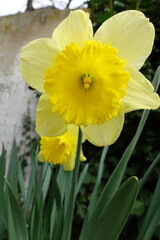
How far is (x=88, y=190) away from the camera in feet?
4.96

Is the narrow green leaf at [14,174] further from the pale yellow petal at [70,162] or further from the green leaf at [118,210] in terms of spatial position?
the green leaf at [118,210]

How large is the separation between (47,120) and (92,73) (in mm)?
102

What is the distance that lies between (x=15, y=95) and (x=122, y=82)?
2109mm

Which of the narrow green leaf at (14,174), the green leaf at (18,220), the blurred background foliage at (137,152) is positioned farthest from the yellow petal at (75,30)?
the blurred background foliage at (137,152)

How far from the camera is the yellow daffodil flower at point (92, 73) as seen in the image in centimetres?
37

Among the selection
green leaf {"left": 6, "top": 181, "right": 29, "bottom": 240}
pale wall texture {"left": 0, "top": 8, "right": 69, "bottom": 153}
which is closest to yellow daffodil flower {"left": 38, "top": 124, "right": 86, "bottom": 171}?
green leaf {"left": 6, "top": 181, "right": 29, "bottom": 240}

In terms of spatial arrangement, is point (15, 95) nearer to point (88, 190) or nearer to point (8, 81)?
point (8, 81)

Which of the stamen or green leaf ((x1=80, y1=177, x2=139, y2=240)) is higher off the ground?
the stamen

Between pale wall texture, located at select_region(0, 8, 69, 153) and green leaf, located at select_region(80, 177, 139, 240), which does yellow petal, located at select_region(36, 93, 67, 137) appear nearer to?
green leaf, located at select_region(80, 177, 139, 240)

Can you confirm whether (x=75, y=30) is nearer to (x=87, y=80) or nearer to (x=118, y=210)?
(x=87, y=80)

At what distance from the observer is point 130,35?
0.39 m

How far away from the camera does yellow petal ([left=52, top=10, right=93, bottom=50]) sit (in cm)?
39

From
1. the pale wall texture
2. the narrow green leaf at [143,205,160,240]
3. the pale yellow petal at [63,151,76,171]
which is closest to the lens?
the narrow green leaf at [143,205,160,240]

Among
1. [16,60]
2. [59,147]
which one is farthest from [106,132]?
[16,60]
